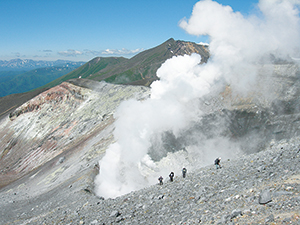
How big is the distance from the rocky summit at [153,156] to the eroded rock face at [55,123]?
428 mm

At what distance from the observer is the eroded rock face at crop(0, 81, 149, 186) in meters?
58.0

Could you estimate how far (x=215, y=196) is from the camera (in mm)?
13062

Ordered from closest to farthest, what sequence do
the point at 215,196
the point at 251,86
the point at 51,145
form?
the point at 215,196 < the point at 251,86 < the point at 51,145

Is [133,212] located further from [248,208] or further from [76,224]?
[248,208]

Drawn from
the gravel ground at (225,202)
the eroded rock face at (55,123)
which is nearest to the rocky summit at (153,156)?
the gravel ground at (225,202)

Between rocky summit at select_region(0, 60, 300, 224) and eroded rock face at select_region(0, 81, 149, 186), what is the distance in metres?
0.43

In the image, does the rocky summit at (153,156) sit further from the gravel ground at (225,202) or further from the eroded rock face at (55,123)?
the eroded rock face at (55,123)


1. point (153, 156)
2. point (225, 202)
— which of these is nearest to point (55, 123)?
point (153, 156)

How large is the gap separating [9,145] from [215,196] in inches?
3246

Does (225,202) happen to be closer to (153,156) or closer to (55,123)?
(153,156)

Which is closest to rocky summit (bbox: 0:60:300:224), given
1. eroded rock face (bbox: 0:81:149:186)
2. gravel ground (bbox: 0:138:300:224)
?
gravel ground (bbox: 0:138:300:224)

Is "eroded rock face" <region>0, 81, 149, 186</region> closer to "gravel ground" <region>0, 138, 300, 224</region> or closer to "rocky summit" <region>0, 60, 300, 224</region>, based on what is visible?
"rocky summit" <region>0, 60, 300, 224</region>

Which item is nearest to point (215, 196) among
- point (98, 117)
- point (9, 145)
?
point (98, 117)

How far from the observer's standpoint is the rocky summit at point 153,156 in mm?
11416
